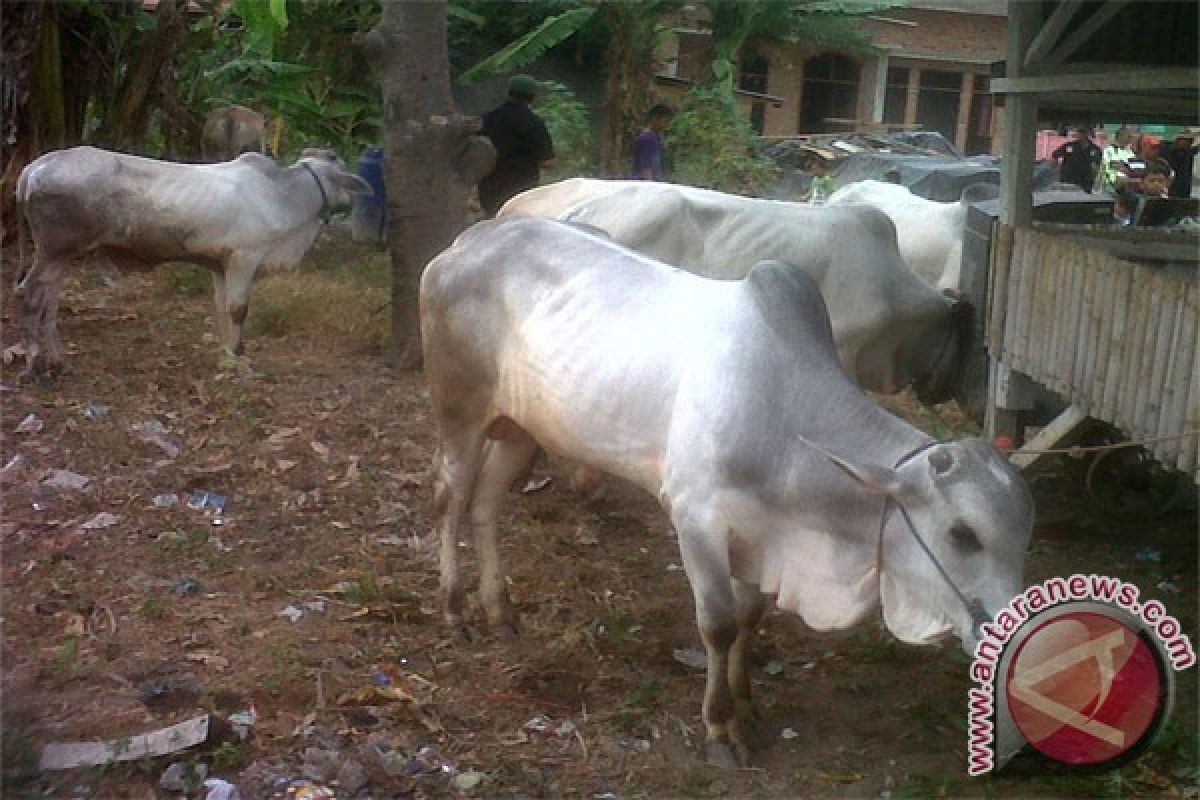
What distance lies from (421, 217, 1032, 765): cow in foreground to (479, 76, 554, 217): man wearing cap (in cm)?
477

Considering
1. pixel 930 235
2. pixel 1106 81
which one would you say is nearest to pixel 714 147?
pixel 930 235

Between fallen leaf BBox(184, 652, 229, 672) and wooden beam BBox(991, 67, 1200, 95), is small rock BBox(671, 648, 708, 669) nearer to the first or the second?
fallen leaf BBox(184, 652, 229, 672)

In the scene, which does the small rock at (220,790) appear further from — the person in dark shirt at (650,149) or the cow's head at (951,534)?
the person in dark shirt at (650,149)

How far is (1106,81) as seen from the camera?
4.97 meters

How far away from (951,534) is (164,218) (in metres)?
5.55

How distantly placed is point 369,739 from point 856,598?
4.64 ft

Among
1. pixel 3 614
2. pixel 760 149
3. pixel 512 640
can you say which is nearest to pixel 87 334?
pixel 3 614

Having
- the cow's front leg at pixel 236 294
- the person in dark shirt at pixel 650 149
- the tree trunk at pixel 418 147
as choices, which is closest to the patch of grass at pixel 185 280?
the cow's front leg at pixel 236 294

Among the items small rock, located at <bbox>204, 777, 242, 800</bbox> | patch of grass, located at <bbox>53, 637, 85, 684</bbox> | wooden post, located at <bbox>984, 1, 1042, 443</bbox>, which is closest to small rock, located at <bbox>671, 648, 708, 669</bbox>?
small rock, located at <bbox>204, 777, 242, 800</bbox>

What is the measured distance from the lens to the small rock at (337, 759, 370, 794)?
3395mm

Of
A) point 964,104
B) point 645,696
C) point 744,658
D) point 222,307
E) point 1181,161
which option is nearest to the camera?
point 744,658

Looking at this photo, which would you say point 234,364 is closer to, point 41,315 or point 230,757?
point 41,315

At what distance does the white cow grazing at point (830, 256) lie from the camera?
607 centimetres

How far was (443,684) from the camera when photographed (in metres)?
4.13
